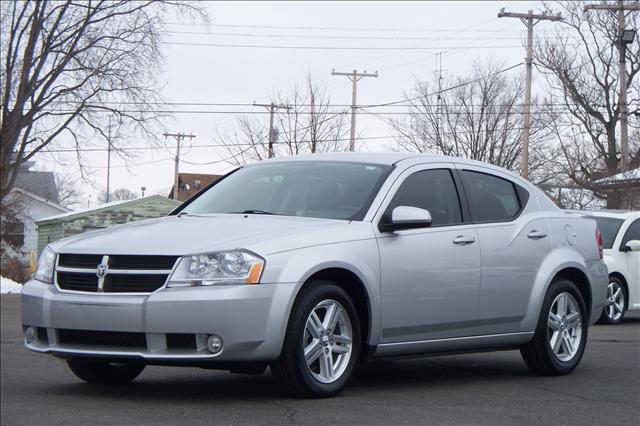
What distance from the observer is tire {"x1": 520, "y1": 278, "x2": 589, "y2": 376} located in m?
8.85

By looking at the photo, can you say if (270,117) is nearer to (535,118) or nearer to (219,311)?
(535,118)

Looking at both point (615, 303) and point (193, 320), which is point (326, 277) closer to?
point (193, 320)

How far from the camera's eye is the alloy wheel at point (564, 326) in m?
9.02

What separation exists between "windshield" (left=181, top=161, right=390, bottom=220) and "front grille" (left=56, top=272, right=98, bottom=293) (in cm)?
136

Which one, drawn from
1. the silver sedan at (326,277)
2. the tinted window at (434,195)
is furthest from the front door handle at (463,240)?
the tinted window at (434,195)

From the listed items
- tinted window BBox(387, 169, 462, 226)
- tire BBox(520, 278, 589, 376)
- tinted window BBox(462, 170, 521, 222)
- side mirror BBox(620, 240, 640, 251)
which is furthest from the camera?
side mirror BBox(620, 240, 640, 251)

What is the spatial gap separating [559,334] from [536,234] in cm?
83

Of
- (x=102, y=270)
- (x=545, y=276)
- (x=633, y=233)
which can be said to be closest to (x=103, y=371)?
(x=102, y=270)

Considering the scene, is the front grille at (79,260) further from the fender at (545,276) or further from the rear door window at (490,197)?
the fender at (545,276)

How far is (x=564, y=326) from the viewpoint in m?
9.12

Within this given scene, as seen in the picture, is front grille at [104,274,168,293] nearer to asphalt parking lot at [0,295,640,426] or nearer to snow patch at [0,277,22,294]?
asphalt parking lot at [0,295,640,426]

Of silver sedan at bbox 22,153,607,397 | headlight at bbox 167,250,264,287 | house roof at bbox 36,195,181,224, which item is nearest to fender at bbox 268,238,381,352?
silver sedan at bbox 22,153,607,397

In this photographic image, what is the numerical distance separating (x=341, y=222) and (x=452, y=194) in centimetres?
134

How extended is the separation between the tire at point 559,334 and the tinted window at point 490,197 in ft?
2.31
